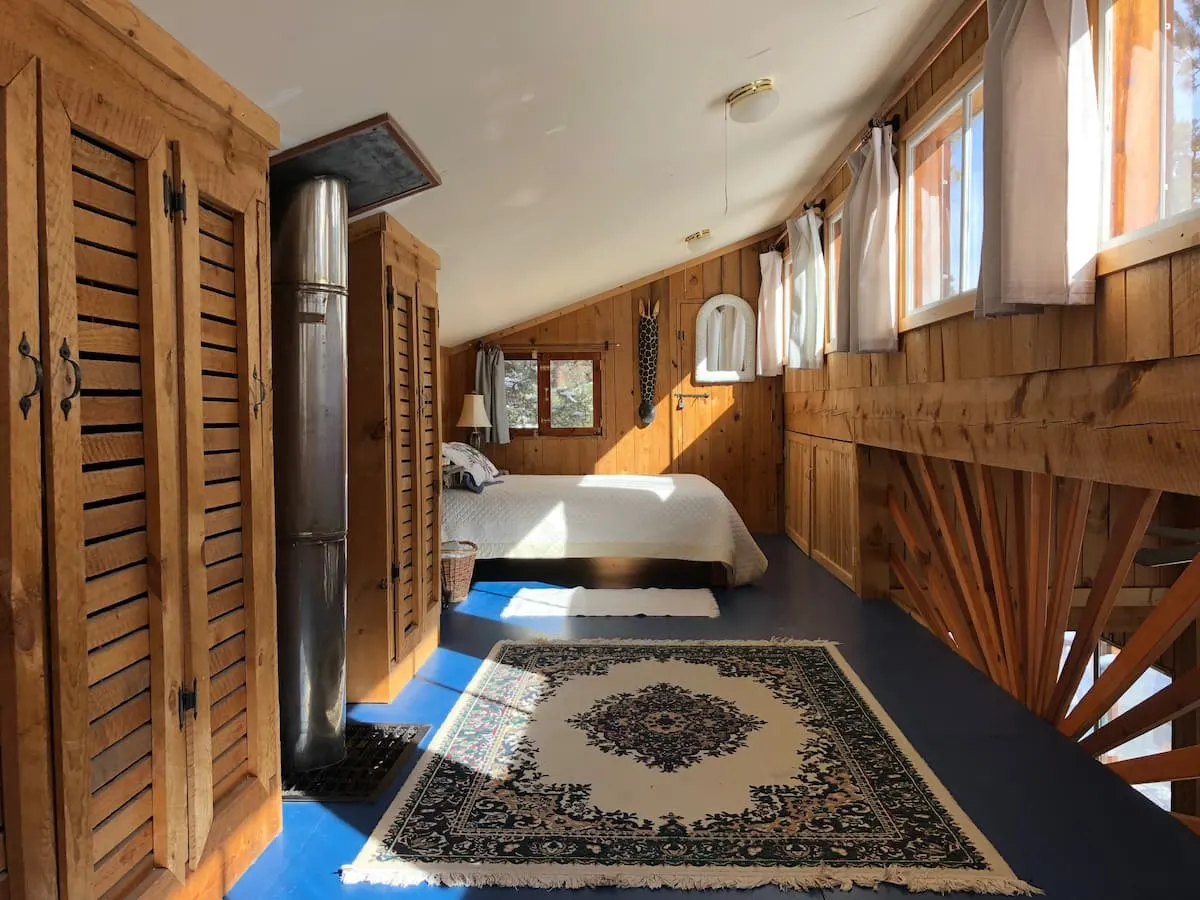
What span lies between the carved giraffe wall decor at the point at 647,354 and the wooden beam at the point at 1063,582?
4806 millimetres

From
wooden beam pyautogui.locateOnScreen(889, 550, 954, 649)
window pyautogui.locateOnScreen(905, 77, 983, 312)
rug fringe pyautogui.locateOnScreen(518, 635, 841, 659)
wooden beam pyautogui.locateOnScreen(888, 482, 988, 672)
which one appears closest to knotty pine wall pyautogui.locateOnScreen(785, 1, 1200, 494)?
window pyautogui.locateOnScreen(905, 77, 983, 312)

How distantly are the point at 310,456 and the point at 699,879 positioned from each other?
157 cm

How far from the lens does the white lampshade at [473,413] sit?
276 inches

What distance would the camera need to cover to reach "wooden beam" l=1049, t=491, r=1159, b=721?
251cm

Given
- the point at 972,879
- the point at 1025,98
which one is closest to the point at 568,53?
the point at 1025,98

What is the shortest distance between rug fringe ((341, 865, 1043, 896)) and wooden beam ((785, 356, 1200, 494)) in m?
1.09

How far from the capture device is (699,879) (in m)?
1.95

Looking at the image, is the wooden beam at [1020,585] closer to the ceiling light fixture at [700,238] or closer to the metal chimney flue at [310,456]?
the metal chimney flue at [310,456]

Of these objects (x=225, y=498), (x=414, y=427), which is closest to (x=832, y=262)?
(x=414, y=427)

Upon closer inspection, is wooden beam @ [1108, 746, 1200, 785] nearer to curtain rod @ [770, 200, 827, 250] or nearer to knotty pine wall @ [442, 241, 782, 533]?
curtain rod @ [770, 200, 827, 250]

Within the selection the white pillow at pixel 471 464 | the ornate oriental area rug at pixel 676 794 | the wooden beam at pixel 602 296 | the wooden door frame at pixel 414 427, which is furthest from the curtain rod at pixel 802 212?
the ornate oriental area rug at pixel 676 794

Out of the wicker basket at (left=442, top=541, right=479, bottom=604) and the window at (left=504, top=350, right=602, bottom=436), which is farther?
the window at (left=504, top=350, right=602, bottom=436)

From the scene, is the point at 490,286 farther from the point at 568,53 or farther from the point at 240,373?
the point at 240,373

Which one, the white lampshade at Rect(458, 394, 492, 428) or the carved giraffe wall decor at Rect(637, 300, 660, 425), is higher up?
the carved giraffe wall decor at Rect(637, 300, 660, 425)
